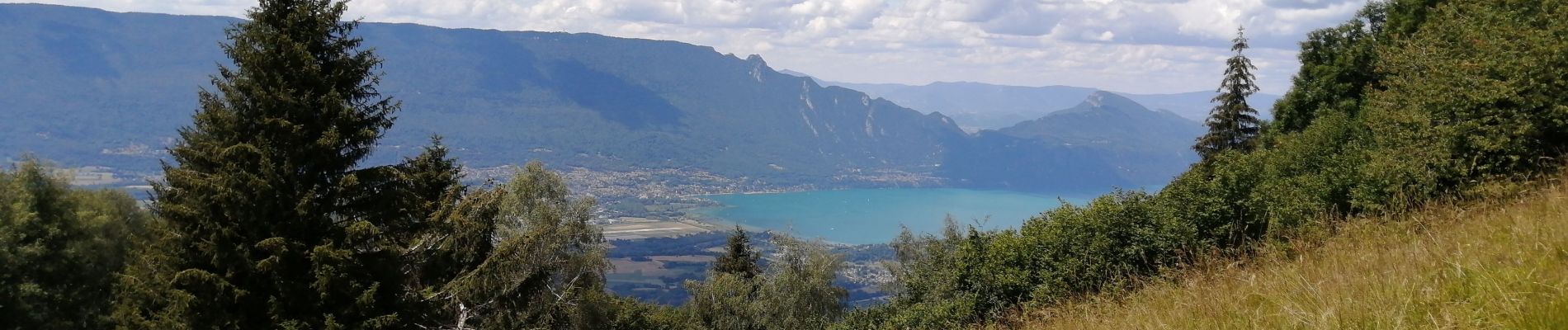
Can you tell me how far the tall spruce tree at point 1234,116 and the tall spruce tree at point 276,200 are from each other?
29.4 meters

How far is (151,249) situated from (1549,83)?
743 inches

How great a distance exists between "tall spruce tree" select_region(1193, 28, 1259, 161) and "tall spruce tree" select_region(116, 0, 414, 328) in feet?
96.5

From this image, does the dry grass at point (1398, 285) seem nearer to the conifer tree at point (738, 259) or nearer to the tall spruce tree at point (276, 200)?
the tall spruce tree at point (276, 200)

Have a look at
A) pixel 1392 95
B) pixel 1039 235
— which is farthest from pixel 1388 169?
pixel 1039 235

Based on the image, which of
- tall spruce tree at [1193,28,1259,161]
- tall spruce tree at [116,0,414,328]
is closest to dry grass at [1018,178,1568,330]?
tall spruce tree at [116,0,414,328]

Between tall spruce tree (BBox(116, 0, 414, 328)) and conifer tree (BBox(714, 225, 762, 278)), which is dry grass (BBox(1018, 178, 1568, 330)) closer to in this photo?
tall spruce tree (BBox(116, 0, 414, 328))

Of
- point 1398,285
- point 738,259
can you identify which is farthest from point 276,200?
point 738,259

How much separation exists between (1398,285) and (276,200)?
11.6 meters

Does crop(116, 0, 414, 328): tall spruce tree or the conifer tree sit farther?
the conifer tree

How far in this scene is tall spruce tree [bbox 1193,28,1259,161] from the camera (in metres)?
32.0

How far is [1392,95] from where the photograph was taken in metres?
15.6

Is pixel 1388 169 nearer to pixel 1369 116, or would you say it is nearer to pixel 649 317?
pixel 1369 116

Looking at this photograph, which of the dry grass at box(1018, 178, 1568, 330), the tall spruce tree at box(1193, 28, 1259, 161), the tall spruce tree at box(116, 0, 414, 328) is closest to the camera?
the dry grass at box(1018, 178, 1568, 330)

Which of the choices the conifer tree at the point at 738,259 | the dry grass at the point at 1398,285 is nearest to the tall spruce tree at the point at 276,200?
the dry grass at the point at 1398,285
